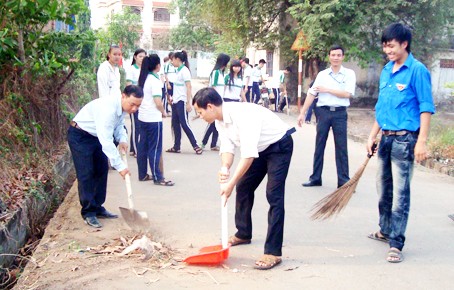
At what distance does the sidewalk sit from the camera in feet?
12.8

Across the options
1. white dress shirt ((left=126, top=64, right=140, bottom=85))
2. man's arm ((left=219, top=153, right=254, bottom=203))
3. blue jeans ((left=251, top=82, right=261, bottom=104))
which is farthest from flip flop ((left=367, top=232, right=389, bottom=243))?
blue jeans ((left=251, top=82, right=261, bottom=104))

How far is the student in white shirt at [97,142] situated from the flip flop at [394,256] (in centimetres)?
243

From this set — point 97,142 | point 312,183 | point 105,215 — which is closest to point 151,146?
point 105,215

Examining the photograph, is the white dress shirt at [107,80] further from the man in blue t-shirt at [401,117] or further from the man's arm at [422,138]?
the man's arm at [422,138]

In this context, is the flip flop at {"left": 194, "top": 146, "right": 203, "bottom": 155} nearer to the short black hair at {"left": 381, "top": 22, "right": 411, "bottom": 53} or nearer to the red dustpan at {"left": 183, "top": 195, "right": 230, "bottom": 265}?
the red dustpan at {"left": 183, "top": 195, "right": 230, "bottom": 265}

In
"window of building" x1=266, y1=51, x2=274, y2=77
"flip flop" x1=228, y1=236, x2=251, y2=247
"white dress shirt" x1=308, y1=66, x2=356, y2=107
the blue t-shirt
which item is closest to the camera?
the blue t-shirt

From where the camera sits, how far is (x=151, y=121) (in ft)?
22.9

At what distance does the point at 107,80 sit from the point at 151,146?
1.19 metres

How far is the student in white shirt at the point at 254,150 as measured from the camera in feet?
12.6

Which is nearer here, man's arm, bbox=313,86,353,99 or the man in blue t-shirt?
the man in blue t-shirt

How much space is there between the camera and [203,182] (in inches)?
284

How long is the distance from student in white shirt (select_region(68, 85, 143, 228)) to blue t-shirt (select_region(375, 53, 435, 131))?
225cm

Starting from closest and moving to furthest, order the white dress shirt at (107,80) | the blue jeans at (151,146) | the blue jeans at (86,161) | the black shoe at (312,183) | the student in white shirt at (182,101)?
the blue jeans at (86,161), the blue jeans at (151,146), the black shoe at (312,183), the white dress shirt at (107,80), the student in white shirt at (182,101)

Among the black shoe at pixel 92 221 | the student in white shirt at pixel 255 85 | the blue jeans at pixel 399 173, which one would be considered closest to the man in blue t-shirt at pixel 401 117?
the blue jeans at pixel 399 173
